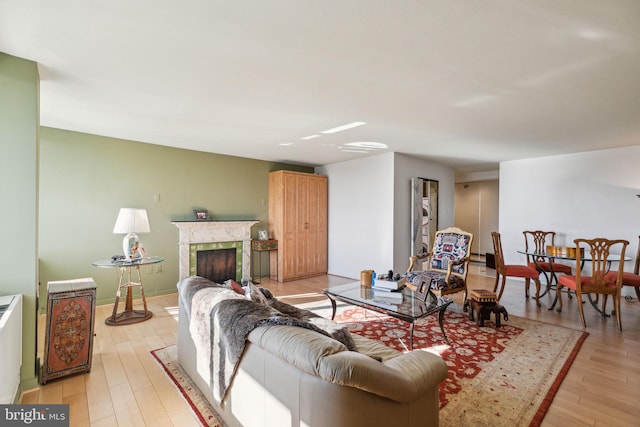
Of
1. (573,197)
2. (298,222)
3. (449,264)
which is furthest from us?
(298,222)

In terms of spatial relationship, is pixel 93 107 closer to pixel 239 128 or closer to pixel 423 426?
pixel 239 128

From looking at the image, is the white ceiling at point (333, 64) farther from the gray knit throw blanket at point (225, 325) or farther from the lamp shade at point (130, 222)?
the gray knit throw blanket at point (225, 325)

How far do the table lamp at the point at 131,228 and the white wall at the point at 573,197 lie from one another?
6.58 meters

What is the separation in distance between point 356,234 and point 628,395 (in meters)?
4.25

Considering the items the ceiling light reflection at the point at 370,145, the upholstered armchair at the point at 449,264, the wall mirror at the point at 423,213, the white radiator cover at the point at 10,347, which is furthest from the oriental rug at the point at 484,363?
the ceiling light reflection at the point at 370,145

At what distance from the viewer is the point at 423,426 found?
1.39 metres

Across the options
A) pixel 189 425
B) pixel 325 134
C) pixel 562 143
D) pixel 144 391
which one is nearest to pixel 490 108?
pixel 325 134

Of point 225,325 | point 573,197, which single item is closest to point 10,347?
point 225,325

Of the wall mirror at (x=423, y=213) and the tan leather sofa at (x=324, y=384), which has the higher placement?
the wall mirror at (x=423, y=213)

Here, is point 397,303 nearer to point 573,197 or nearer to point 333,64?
point 333,64

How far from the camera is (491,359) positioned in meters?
2.64

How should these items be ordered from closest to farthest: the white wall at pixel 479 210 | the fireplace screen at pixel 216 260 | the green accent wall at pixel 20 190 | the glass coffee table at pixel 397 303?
the green accent wall at pixel 20 190 → the glass coffee table at pixel 397 303 → the fireplace screen at pixel 216 260 → the white wall at pixel 479 210

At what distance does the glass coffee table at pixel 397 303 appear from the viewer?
2.67m

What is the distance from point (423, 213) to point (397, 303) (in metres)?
3.44
